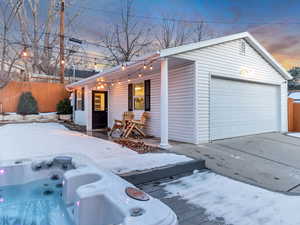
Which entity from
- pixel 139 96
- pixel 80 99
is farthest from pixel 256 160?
pixel 80 99

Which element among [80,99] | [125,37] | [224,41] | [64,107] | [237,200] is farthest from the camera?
[125,37]

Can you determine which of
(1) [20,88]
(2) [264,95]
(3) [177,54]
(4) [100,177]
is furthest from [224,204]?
(1) [20,88]

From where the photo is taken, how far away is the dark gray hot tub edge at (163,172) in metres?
3.02

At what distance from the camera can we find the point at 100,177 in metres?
2.45

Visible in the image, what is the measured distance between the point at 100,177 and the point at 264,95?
784 centimetres

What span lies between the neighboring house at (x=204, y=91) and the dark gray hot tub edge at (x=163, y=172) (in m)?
1.53

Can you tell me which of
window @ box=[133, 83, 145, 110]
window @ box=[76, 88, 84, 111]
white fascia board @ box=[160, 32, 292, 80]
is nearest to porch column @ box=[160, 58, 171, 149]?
white fascia board @ box=[160, 32, 292, 80]

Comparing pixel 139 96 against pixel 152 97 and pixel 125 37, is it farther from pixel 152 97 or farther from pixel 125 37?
pixel 125 37

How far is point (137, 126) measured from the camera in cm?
706

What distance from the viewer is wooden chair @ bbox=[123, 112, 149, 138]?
673 cm

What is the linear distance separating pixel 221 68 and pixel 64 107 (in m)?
10.1

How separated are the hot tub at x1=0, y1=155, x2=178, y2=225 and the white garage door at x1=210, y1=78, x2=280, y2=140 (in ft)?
14.6

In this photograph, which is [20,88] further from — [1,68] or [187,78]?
[187,78]

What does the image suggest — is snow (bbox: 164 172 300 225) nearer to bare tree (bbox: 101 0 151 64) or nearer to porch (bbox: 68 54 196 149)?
porch (bbox: 68 54 196 149)
